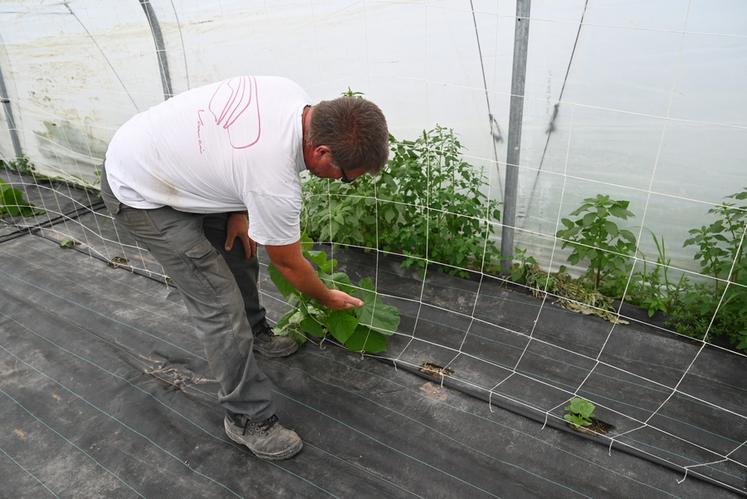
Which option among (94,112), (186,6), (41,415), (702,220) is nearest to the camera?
(41,415)

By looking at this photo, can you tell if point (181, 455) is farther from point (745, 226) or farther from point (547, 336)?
point (745, 226)

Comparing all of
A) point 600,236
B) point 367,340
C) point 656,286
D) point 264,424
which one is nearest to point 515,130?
point 600,236

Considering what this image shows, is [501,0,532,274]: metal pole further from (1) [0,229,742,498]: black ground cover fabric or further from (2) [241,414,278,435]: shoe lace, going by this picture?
(2) [241,414,278,435]: shoe lace

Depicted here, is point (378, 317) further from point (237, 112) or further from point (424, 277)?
point (237, 112)

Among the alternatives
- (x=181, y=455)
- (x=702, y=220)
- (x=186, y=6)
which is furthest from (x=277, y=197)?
(x=186, y=6)

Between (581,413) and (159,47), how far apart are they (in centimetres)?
358

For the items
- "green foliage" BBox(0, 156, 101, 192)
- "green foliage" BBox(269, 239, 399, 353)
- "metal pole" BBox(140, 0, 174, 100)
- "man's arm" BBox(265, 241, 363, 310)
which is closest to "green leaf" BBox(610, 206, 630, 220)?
"green foliage" BBox(269, 239, 399, 353)

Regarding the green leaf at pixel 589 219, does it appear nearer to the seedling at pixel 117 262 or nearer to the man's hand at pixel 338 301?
the man's hand at pixel 338 301

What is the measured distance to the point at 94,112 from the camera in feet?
14.8

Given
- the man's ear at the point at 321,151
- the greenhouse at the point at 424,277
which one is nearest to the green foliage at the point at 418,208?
the greenhouse at the point at 424,277

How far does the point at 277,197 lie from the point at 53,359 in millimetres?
1769

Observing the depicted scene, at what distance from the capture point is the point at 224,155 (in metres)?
1.48

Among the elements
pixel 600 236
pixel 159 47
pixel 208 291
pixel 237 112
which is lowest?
pixel 600 236

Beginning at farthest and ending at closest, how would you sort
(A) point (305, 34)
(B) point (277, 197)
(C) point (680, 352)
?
(A) point (305, 34) → (C) point (680, 352) → (B) point (277, 197)
